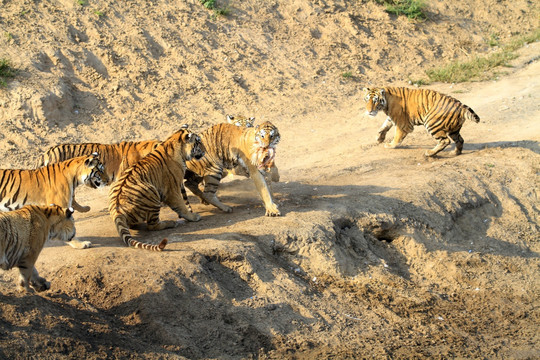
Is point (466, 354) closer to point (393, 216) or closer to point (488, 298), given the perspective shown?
point (488, 298)

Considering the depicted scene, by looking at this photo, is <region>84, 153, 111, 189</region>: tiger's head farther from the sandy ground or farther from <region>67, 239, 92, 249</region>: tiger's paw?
<region>67, 239, 92, 249</region>: tiger's paw

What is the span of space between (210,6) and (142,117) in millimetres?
4194

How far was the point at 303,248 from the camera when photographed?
690 cm

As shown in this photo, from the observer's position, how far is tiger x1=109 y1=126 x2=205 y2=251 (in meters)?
6.79

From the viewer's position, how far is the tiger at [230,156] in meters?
7.79

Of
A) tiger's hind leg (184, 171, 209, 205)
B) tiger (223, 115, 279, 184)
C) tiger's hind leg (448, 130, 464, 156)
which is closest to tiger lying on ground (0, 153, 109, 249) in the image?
tiger's hind leg (184, 171, 209, 205)

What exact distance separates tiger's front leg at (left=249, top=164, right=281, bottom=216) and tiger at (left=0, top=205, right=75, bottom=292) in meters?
2.67

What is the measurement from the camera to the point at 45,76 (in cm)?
1121

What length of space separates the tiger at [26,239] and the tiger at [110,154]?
2249mm

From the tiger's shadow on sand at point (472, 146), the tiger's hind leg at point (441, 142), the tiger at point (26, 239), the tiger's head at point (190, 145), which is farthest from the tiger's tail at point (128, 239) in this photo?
the tiger's hind leg at point (441, 142)

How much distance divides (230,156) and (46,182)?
7.70ft

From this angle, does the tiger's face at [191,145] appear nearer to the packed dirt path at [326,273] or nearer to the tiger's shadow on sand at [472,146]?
the packed dirt path at [326,273]

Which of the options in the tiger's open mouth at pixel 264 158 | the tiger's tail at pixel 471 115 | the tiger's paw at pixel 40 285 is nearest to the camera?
the tiger's paw at pixel 40 285

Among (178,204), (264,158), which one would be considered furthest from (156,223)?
(264,158)
